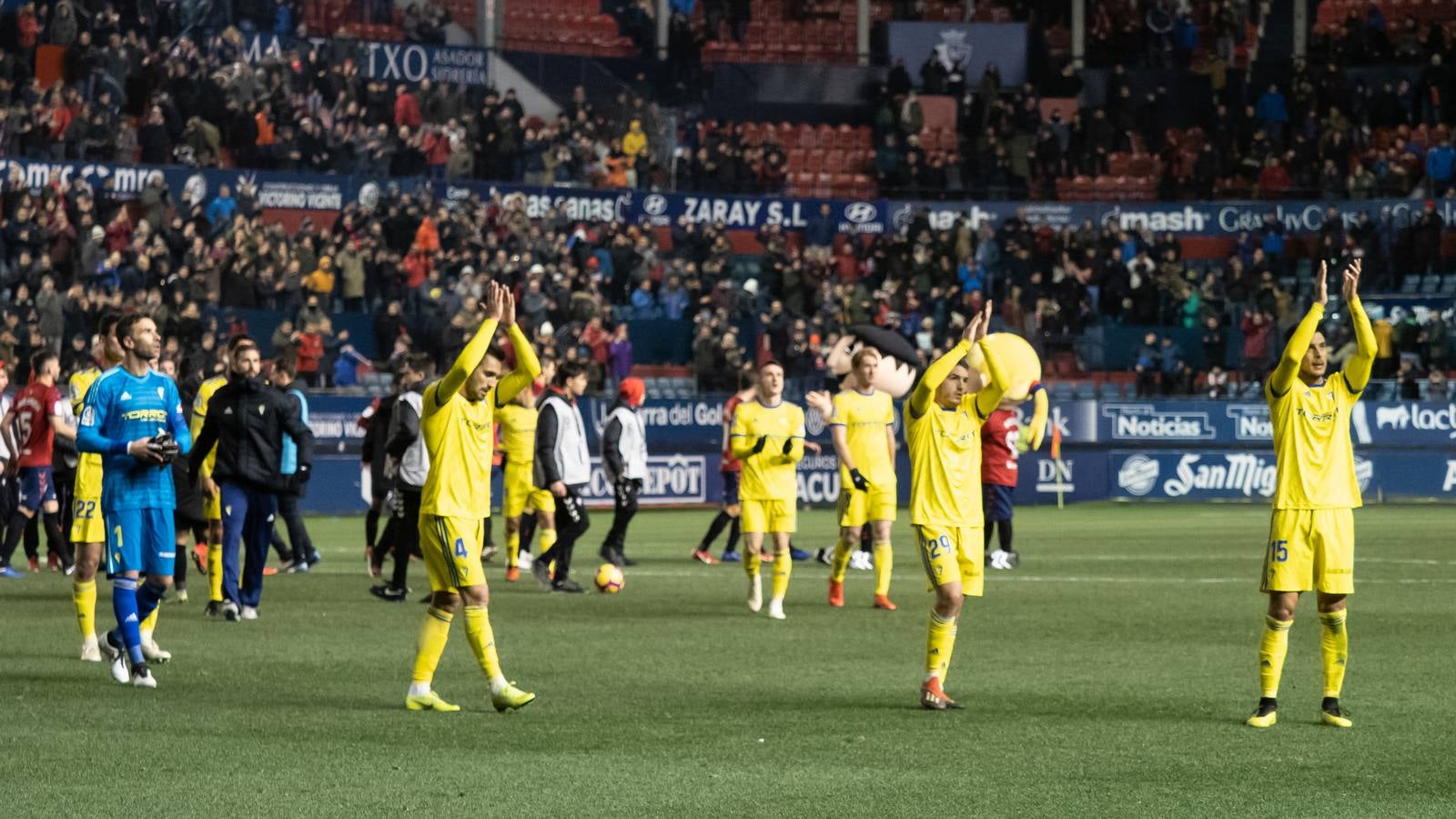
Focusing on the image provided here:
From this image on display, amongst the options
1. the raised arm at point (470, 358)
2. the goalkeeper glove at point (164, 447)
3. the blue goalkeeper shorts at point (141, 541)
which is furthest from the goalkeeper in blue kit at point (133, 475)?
the raised arm at point (470, 358)

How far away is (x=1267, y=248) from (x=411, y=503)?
97.0ft

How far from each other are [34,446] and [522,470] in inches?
189

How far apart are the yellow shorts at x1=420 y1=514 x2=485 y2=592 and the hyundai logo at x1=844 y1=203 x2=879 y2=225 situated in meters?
33.5

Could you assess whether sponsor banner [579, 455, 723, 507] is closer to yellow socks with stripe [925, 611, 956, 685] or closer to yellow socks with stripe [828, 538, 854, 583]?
yellow socks with stripe [828, 538, 854, 583]

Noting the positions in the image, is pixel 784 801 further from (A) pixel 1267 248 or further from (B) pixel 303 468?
(A) pixel 1267 248

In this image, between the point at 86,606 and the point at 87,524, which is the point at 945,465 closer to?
the point at 87,524

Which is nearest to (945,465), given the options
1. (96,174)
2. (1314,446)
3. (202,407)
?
(1314,446)

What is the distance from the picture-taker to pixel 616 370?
35.6m

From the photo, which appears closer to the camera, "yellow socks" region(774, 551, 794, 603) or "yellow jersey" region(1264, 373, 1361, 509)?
"yellow jersey" region(1264, 373, 1361, 509)

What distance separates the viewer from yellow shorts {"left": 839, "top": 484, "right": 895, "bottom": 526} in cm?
1719

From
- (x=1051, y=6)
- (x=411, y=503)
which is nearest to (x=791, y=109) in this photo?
(x=1051, y=6)

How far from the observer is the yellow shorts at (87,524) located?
42.8 feet

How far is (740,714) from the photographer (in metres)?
10.8

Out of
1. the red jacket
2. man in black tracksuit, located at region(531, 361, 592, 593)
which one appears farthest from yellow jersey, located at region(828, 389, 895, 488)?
the red jacket
